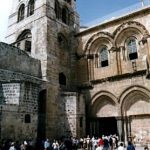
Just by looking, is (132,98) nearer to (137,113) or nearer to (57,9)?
(137,113)

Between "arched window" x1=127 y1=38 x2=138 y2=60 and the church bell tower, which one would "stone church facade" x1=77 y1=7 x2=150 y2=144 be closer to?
"arched window" x1=127 y1=38 x2=138 y2=60

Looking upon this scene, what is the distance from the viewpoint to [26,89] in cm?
1470

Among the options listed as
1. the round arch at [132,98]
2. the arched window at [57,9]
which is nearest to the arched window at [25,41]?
the arched window at [57,9]

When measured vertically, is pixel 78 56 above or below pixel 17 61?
above

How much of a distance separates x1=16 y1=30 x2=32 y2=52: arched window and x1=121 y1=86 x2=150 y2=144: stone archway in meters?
9.10

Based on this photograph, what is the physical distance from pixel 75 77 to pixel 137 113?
20.5ft

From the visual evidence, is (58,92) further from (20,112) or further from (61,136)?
(20,112)

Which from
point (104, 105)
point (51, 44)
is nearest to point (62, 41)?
point (51, 44)

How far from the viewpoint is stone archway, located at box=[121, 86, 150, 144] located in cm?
1582

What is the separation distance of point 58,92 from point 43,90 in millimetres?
1408

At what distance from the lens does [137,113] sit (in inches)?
637

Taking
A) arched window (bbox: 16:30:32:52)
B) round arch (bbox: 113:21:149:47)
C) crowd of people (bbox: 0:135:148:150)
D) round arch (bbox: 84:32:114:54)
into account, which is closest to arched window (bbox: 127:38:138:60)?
round arch (bbox: 113:21:149:47)

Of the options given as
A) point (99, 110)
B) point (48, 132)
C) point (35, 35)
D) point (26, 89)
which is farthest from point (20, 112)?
point (35, 35)

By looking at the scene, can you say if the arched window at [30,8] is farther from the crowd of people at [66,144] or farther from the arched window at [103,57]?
the crowd of people at [66,144]
